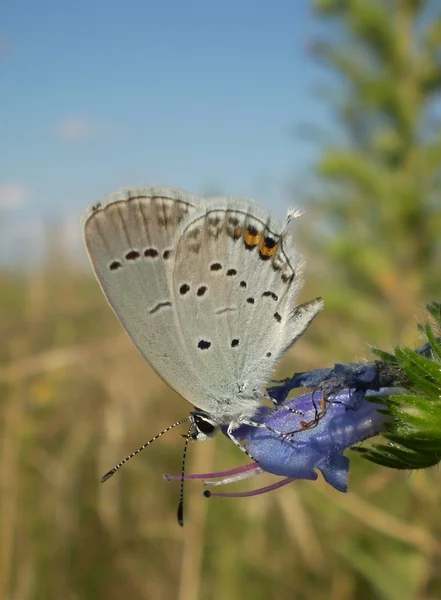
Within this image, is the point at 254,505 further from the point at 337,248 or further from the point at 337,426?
the point at 337,426

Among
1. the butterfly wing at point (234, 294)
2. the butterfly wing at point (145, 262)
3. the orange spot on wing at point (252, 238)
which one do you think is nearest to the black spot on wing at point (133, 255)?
the butterfly wing at point (145, 262)

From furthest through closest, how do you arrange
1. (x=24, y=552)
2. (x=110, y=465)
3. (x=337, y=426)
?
(x=110, y=465), (x=24, y=552), (x=337, y=426)

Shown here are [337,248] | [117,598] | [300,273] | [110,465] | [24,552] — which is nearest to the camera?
[300,273]

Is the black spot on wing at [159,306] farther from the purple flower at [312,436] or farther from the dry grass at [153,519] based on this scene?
the dry grass at [153,519]

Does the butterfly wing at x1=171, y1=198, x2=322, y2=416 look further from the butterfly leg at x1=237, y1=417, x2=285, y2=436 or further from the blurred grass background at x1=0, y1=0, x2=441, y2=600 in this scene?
the blurred grass background at x1=0, y1=0, x2=441, y2=600

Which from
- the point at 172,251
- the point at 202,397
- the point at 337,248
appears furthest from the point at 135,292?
the point at 337,248

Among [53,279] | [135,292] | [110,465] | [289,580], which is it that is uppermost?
[53,279]

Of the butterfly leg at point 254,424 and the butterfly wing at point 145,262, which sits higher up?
the butterfly wing at point 145,262
